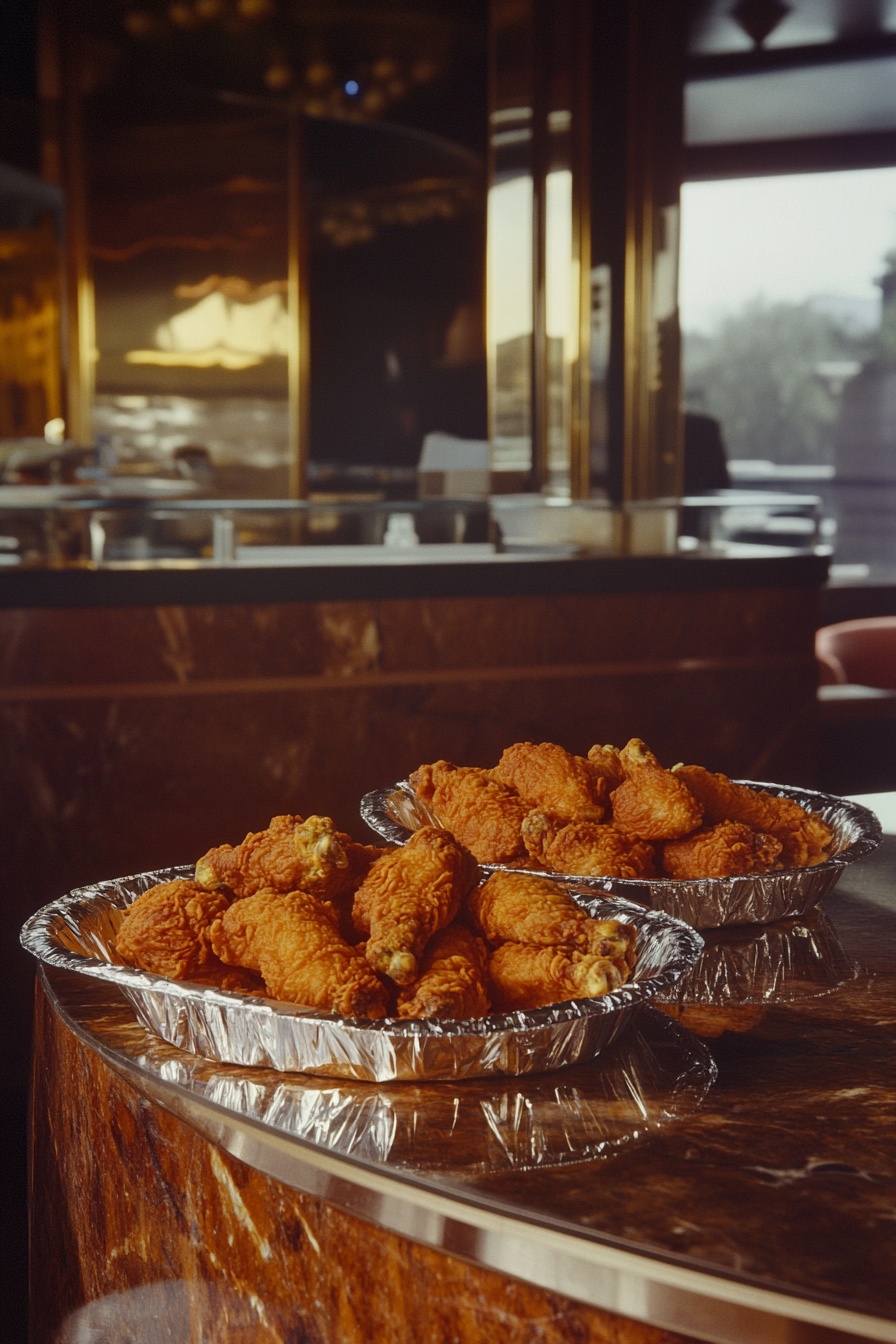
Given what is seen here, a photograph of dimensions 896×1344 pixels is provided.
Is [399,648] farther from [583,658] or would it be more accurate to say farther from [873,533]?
[873,533]

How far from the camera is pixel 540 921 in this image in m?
0.90

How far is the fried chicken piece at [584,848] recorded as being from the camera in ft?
3.62

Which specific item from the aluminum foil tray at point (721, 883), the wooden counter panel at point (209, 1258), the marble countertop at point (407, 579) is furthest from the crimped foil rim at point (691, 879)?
the marble countertop at point (407, 579)

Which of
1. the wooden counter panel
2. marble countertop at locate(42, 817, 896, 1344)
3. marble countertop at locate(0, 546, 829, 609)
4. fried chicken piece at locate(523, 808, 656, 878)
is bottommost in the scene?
the wooden counter panel

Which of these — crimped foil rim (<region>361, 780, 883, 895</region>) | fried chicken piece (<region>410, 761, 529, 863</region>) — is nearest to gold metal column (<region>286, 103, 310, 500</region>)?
crimped foil rim (<region>361, 780, 883, 895</region>)

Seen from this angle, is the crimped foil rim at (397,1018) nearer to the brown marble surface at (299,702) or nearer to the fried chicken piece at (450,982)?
the fried chicken piece at (450,982)

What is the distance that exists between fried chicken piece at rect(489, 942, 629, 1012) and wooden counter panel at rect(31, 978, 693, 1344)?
0.59ft

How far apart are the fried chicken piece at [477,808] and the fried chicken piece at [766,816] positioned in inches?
6.0

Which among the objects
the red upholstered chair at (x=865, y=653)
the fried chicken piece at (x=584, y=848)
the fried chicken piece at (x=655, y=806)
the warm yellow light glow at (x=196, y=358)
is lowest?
the red upholstered chair at (x=865, y=653)

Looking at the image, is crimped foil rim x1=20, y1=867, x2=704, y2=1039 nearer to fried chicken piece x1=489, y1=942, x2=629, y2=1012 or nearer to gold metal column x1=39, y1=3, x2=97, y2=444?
fried chicken piece x1=489, y1=942, x2=629, y2=1012

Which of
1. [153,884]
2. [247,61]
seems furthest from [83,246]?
[153,884]

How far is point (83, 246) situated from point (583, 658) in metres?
2.96

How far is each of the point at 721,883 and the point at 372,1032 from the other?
401 millimetres

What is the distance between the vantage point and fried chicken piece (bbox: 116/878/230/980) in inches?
35.1
